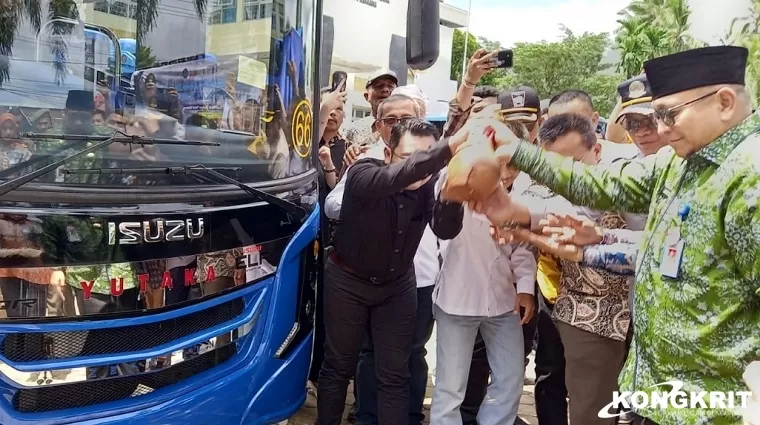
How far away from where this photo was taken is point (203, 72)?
2.48 meters

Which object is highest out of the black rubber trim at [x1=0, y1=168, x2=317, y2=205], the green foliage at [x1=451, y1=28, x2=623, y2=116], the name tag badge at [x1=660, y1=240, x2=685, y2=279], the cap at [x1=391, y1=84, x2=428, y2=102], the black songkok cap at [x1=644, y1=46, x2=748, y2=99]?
the green foliage at [x1=451, y1=28, x2=623, y2=116]

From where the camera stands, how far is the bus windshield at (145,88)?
2.05m

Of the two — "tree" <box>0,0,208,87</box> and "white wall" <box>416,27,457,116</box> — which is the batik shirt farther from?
"white wall" <box>416,27,457,116</box>

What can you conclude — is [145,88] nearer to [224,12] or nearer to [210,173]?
[210,173]

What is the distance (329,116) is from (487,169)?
2556mm

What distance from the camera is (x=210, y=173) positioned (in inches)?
93.6

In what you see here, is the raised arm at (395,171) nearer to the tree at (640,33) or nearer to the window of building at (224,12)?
the window of building at (224,12)

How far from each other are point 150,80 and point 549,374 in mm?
2439

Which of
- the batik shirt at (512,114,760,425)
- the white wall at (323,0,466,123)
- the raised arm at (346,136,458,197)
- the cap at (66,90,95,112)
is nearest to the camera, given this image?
the batik shirt at (512,114,760,425)

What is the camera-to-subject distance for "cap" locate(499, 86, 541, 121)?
4070 mm

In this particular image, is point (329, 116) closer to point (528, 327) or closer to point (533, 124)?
point (533, 124)

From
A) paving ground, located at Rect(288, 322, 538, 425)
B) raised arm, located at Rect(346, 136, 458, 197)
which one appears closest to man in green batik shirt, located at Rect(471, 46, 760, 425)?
raised arm, located at Rect(346, 136, 458, 197)

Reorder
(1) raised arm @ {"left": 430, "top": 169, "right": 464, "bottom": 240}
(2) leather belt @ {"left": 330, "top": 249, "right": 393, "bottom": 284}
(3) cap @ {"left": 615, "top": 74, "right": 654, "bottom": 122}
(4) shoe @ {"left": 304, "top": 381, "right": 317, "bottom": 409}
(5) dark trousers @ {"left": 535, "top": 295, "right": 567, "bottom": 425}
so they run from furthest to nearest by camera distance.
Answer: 1. (4) shoe @ {"left": 304, "top": 381, "right": 317, "bottom": 409}
2. (5) dark trousers @ {"left": 535, "top": 295, "right": 567, "bottom": 425}
3. (3) cap @ {"left": 615, "top": 74, "right": 654, "bottom": 122}
4. (2) leather belt @ {"left": 330, "top": 249, "right": 393, "bottom": 284}
5. (1) raised arm @ {"left": 430, "top": 169, "right": 464, "bottom": 240}

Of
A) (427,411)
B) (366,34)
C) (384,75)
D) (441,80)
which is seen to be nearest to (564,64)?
(441,80)
